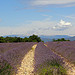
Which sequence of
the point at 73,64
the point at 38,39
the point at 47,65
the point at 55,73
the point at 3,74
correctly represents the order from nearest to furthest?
1. the point at 3,74
2. the point at 55,73
3. the point at 47,65
4. the point at 73,64
5. the point at 38,39

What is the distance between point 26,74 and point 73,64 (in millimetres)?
2981

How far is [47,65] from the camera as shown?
5855 millimetres

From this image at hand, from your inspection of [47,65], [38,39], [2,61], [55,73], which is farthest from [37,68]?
[38,39]

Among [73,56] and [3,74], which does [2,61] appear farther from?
[73,56]

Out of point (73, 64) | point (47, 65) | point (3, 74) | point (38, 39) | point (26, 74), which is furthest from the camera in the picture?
point (38, 39)

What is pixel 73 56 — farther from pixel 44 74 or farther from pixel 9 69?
pixel 9 69

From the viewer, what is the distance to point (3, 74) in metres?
5.05

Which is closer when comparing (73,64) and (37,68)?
(37,68)

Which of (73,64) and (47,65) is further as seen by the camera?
(73,64)

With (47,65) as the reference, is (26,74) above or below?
below

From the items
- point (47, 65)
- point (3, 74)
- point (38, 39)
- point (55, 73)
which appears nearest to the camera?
point (3, 74)

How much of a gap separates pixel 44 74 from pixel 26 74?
140cm

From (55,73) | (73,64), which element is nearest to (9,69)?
(55,73)

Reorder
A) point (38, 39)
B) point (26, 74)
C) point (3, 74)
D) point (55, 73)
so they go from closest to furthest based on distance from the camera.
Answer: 1. point (3, 74)
2. point (55, 73)
3. point (26, 74)
4. point (38, 39)
